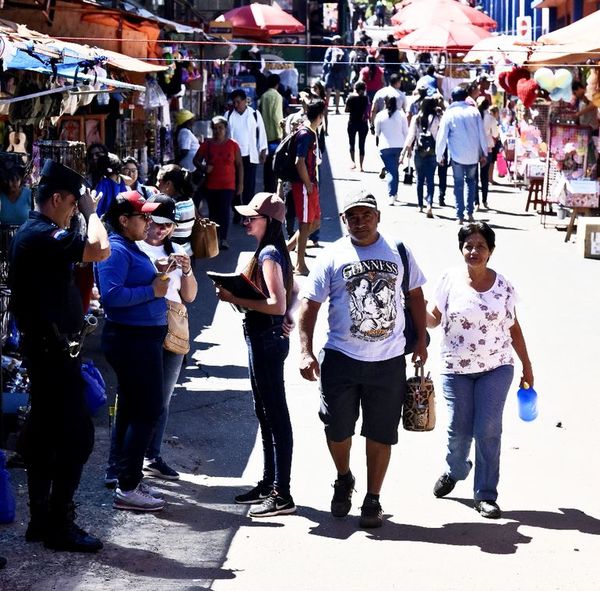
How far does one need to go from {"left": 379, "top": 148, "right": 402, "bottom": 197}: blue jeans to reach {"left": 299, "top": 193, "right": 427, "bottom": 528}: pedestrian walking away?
1363 centimetres

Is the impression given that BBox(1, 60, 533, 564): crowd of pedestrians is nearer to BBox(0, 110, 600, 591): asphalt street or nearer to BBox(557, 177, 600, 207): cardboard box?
BBox(0, 110, 600, 591): asphalt street

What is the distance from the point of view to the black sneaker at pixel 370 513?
23.2ft

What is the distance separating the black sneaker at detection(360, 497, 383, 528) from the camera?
7074mm

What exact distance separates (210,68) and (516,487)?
A: 16564 mm

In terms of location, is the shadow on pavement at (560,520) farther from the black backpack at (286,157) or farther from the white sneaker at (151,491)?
the black backpack at (286,157)

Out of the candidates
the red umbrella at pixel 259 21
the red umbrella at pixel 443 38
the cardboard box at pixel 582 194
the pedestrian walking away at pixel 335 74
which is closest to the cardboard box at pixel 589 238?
the cardboard box at pixel 582 194

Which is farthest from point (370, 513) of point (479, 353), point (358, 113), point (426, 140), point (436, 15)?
point (436, 15)

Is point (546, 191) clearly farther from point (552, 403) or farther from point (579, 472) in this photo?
point (579, 472)

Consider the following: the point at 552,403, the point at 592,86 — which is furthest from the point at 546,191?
the point at 552,403

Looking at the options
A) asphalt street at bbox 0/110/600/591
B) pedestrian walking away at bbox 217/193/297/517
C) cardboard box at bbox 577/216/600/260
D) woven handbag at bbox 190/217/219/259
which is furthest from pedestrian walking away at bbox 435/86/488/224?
pedestrian walking away at bbox 217/193/297/517

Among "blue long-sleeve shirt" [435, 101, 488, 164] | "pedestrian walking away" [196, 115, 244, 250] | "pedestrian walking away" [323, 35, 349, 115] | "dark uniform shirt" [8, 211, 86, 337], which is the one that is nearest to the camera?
"dark uniform shirt" [8, 211, 86, 337]

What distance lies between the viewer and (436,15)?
29688 millimetres

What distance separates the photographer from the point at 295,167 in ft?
46.2

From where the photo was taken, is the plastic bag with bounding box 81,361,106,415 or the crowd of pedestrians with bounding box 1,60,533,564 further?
the plastic bag with bounding box 81,361,106,415
